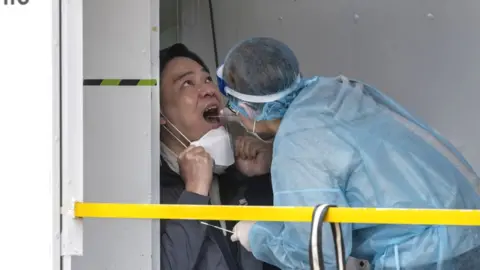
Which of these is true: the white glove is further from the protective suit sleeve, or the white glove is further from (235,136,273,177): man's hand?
(235,136,273,177): man's hand

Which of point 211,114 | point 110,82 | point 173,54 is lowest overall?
point 211,114

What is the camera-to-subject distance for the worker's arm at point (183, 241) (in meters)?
2.94

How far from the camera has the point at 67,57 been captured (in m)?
2.17

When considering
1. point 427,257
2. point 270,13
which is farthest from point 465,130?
point 427,257

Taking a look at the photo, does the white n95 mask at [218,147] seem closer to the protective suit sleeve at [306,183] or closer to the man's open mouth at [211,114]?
the man's open mouth at [211,114]

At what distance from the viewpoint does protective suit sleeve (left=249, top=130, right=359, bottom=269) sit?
2.31 meters

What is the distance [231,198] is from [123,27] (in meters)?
0.84

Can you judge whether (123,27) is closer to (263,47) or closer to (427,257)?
(263,47)

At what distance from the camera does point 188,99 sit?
10.8 feet

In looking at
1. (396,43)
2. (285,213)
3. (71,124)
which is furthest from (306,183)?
(396,43)

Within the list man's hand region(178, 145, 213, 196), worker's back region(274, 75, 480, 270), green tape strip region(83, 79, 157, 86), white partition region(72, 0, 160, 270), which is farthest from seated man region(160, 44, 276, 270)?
worker's back region(274, 75, 480, 270)

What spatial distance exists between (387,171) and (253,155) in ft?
2.90

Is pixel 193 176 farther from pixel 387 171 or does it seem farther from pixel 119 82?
pixel 387 171
